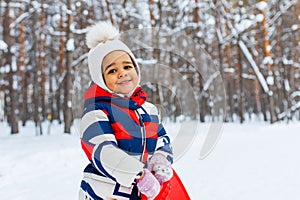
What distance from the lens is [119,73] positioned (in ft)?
5.50

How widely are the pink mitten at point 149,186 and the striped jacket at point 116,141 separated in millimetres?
45

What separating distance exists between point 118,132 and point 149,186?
31 centimetres

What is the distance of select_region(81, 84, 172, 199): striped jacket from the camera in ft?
4.86

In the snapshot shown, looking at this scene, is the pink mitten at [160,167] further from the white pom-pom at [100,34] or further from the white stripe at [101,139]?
the white pom-pom at [100,34]

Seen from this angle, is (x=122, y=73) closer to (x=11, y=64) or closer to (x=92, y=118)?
(x=92, y=118)

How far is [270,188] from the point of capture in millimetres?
3842

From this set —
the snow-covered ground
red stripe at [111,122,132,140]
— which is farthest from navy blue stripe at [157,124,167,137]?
the snow-covered ground

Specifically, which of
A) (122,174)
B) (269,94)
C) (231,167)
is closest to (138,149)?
(122,174)

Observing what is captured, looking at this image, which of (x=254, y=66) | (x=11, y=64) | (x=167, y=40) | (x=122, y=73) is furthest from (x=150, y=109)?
(x=11, y=64)

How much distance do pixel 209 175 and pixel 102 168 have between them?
3.57m

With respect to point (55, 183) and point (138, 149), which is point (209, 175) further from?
point (138, 149)

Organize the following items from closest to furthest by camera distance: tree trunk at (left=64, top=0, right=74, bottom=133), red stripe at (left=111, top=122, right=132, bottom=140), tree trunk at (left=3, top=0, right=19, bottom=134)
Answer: red stripe at (left=111, top=122, right=132, bottom=140)
tree trunk at (left=3, top=0, right=19, bottom=134)
tree trunk at (left=64, top=0, right=74, bottom=133)

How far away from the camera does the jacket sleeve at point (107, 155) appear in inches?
57.9

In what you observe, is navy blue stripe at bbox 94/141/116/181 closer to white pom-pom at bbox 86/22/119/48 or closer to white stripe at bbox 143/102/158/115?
white stripe at bbox 143/102/158/115
